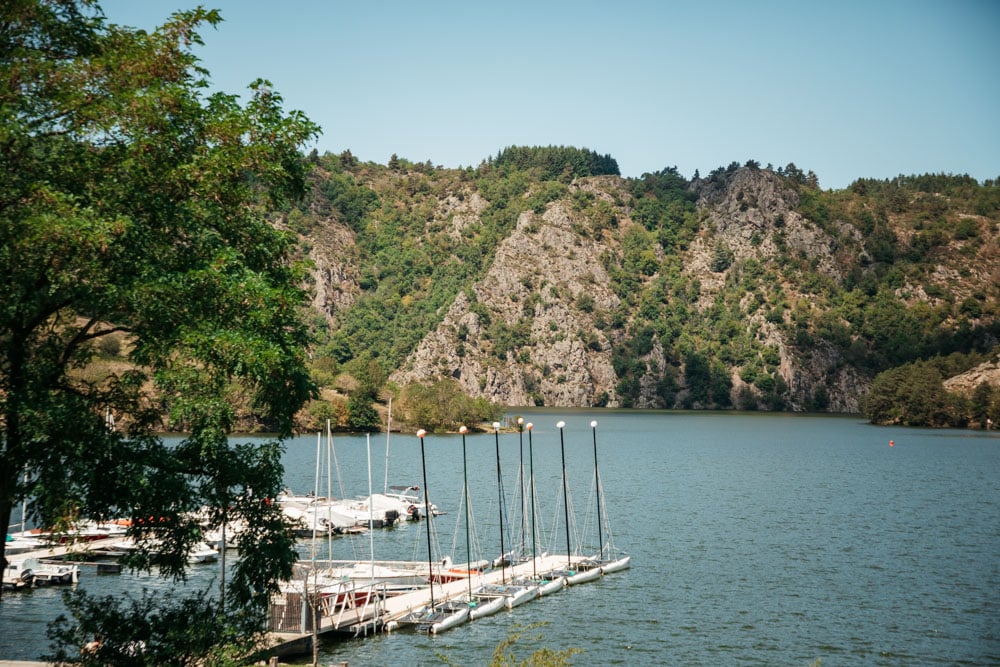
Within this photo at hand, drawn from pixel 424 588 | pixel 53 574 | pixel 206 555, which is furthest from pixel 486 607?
pixel 53 574

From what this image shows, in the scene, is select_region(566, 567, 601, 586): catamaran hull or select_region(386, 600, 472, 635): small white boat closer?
select_region(386, 600, 472, 635): small white boat

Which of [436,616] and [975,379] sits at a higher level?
[975,379]

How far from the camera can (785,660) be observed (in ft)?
128

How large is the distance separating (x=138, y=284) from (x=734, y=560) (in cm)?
4962

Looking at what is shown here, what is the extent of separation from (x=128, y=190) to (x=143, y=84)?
2.69 meters

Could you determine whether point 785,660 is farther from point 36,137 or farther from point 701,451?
point 701,451

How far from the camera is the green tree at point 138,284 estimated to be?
57.4 ft

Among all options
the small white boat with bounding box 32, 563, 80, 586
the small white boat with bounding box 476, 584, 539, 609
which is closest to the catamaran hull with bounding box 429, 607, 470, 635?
the small white boat with bounding box 476, 584, 539, 609

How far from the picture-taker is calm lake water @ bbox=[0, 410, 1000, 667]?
1588 inches

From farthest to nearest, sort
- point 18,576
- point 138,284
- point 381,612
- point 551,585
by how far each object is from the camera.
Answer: point 551,585 → point 18,576 → point 381,612 → point 138,284

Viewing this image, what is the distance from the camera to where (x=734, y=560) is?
60.0 meters

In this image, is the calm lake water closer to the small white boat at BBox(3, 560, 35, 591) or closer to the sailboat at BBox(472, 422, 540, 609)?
the sailboat at BBox(472, 422, 540, 609)

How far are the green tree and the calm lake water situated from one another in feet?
25.4

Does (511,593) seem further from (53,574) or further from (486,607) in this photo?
(53,574)
